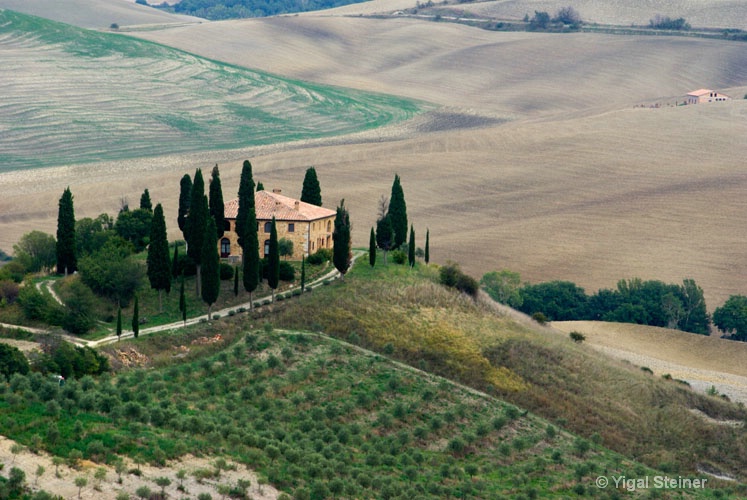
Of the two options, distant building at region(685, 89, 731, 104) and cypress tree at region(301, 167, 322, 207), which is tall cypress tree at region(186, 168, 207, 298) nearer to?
cypress tree at region(301, 167, 322, 207)

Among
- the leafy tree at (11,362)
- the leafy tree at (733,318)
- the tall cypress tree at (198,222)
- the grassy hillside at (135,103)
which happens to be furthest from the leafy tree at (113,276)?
the grassy hillside at (135,103)

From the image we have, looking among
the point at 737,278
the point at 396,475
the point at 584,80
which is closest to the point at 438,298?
the point at 396,475

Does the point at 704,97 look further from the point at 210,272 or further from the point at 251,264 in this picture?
the point at 210,272

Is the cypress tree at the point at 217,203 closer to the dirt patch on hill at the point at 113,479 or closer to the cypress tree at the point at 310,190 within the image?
the cypress tree at the point at 310,190

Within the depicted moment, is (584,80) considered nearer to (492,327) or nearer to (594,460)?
(492,327)

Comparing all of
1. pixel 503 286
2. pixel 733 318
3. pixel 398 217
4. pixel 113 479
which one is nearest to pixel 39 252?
pixel 398 217
